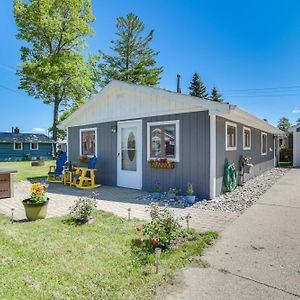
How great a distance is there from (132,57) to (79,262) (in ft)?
78.8

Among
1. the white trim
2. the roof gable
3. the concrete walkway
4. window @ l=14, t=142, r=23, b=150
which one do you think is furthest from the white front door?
window @ l=14, t=142, r=23, b=150

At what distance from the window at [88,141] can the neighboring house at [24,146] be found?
19.9 metres

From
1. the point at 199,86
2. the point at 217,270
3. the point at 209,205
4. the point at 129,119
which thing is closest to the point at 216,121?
the point at 209,205

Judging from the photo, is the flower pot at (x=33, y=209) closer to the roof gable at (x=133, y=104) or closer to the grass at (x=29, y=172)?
the roof gable at (x=133, y=104)

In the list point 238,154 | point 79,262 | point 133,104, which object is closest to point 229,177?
point 238,154

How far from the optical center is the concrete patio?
4475mm

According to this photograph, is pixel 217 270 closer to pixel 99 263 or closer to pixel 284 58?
pixel 99 263

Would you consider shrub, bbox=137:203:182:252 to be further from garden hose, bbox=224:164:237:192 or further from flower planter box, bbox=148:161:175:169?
garden hose, bbox=224:164:237:192

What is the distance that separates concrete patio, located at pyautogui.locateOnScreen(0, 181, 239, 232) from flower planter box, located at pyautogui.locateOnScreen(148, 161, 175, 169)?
90 centimetres

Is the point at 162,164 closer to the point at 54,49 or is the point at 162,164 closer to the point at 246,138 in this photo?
the point at 246,138

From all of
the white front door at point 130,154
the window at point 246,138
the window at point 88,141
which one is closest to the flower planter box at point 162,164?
the white front door at point 130,154

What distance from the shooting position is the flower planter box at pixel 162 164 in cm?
670

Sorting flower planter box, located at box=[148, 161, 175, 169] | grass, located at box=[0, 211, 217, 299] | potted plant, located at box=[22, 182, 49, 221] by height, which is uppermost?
flower planter box, located at box=[148, 161, 175, 169]

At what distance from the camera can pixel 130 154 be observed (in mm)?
7953
